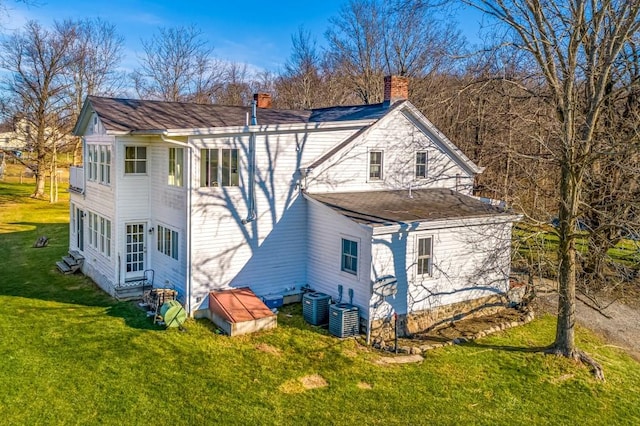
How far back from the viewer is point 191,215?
1352 centimetres

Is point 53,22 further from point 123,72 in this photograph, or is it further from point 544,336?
point 544,336

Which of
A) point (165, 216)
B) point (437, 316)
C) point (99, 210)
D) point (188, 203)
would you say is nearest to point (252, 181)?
point (188, 203)

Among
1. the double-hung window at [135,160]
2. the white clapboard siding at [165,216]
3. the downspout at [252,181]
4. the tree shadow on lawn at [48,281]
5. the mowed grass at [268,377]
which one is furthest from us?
the double-hung window at [135,160]

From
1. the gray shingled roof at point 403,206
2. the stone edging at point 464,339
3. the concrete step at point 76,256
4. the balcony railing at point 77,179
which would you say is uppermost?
the balcony railing at point 77,179

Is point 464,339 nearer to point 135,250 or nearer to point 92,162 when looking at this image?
point 135,250

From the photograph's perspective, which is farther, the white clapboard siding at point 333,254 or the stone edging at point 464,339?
the white clapboard siding at point 333,254

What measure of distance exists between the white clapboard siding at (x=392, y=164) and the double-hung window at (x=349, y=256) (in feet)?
8.48

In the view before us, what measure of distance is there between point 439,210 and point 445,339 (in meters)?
3.95

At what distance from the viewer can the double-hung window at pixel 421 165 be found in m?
17.7

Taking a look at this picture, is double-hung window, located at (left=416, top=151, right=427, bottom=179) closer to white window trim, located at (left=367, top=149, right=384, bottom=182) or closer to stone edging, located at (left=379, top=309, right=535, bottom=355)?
white window trim, located at (left=367, top=149, right=384, bottom=182)

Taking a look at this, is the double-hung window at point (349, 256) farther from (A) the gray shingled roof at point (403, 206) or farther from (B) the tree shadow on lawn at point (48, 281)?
(B) the tree shadow on lawn at point (48, 281)

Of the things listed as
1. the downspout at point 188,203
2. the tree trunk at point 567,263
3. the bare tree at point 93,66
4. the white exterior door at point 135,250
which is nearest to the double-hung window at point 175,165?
the downspout at point 188,203

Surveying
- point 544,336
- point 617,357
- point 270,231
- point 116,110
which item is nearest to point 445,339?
point 544,336

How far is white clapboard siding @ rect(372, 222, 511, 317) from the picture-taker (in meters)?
13.4
